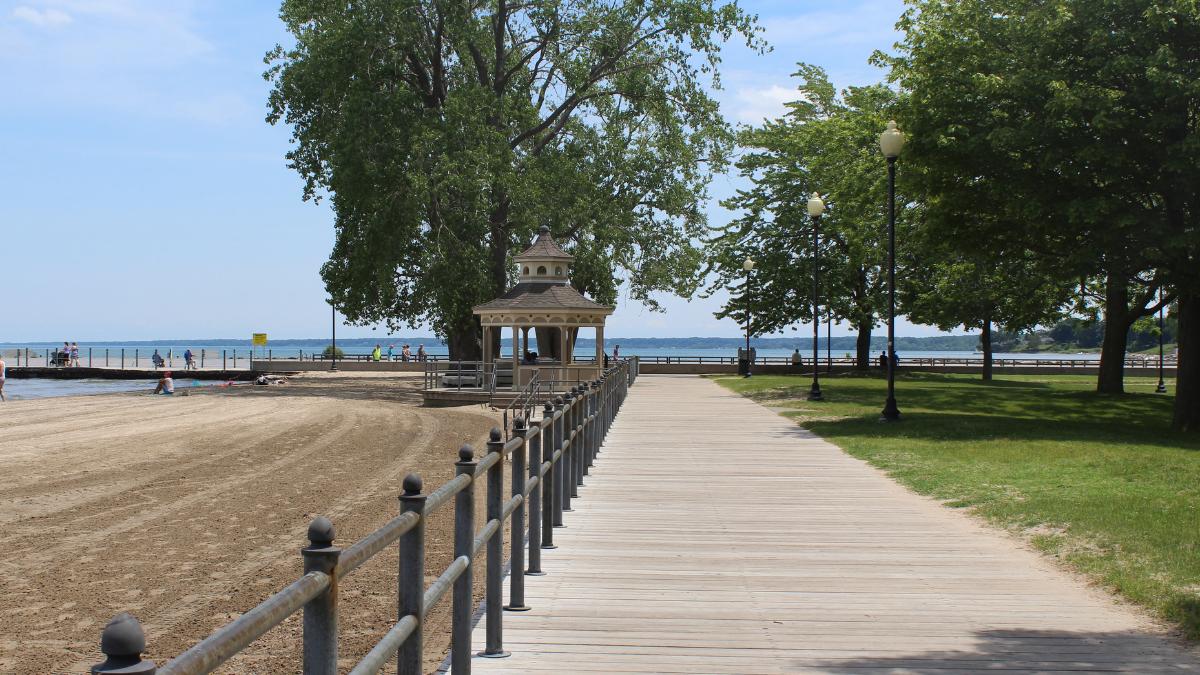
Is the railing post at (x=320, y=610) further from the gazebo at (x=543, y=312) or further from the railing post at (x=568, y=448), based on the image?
the gazebo at (x=543, y=312)

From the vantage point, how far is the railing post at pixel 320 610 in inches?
115

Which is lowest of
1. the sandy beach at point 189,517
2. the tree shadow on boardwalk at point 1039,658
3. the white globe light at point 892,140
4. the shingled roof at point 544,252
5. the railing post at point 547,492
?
the sandy beach at point 189,517

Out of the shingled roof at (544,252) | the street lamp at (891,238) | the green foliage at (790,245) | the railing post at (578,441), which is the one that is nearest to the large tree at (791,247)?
the green foliage at (790,245)

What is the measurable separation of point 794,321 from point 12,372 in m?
51.1

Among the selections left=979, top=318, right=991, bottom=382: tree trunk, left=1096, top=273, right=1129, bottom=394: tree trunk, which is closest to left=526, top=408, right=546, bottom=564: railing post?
left=1096, top=273, right=1129, bottom=394: tree trunk

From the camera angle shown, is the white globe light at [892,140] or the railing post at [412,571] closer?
the railing post at [412,571]

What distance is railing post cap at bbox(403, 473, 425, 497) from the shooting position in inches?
158

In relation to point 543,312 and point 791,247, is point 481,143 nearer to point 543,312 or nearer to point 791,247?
point 543,312

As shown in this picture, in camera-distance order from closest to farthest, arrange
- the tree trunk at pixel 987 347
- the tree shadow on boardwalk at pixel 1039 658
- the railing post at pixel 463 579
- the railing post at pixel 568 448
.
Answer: the railing post at pixel 463 579 < the tree shadow on boardwalk at pixel 1039 658 < the railing post at pixel 568 448 < the tree trunk at pixel 987 347

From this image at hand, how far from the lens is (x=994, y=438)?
1947cm

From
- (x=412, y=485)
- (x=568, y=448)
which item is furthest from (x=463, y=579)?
(x=568, y=448)

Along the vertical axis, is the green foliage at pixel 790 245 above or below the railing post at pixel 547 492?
above

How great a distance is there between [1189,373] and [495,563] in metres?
21.4

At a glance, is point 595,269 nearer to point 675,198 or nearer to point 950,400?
point 675,198
